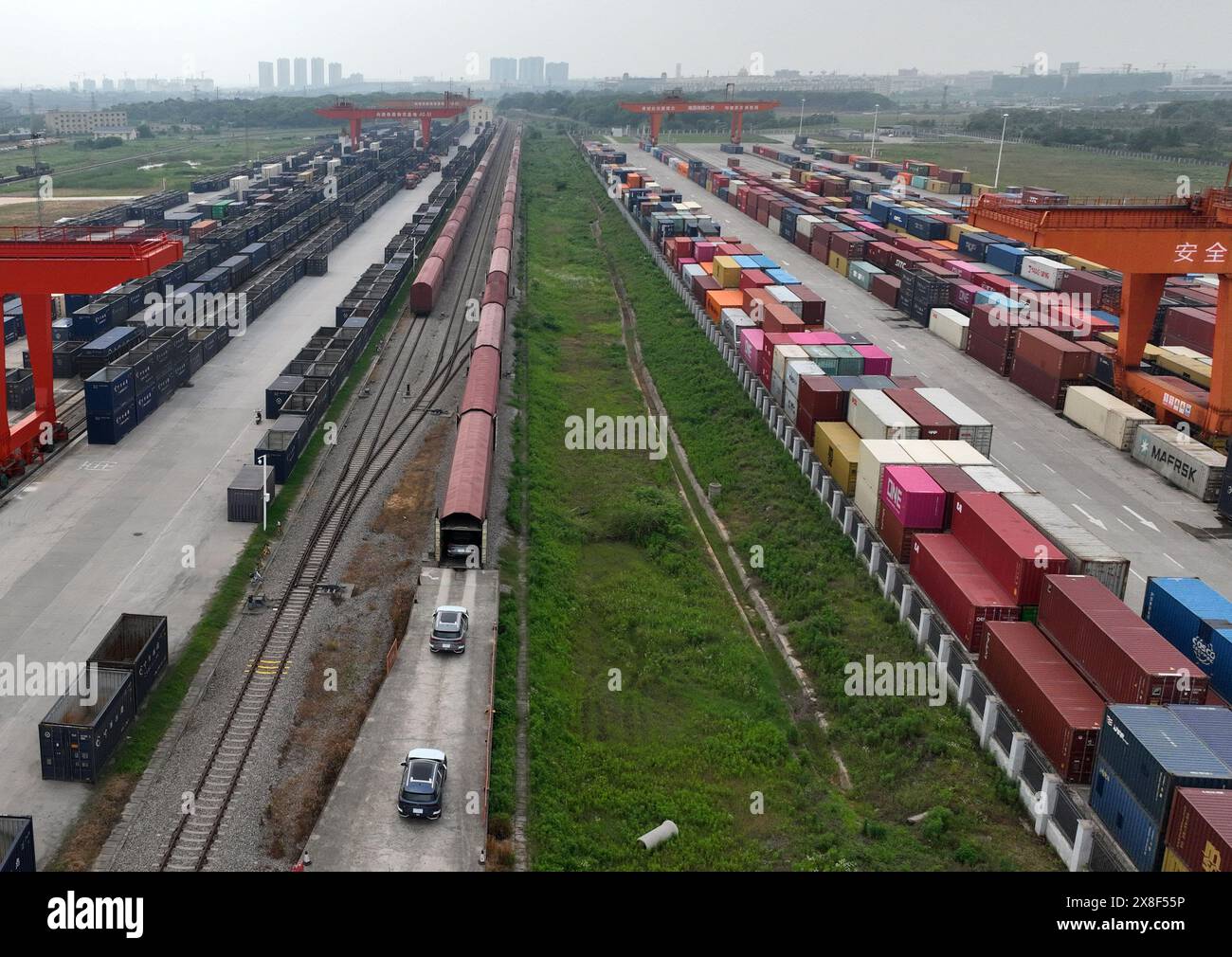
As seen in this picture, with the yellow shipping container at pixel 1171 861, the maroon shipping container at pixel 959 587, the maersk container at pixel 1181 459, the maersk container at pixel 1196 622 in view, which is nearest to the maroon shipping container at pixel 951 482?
the maroon shipping container at pixel 959 587

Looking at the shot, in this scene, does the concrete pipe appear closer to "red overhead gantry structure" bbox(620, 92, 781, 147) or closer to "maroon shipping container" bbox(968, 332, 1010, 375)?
"maroon shipping container" bbox(968, 332, 1010, 375)

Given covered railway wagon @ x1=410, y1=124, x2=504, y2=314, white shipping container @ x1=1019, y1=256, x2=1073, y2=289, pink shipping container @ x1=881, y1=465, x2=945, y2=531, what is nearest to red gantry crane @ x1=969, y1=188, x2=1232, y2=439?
pink shipping container @ x1=881, y1=465, x2=945, y2=531

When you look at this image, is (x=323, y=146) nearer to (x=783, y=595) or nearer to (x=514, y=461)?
(x=514, y=461)

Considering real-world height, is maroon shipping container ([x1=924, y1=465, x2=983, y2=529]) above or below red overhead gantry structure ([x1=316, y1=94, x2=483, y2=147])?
below

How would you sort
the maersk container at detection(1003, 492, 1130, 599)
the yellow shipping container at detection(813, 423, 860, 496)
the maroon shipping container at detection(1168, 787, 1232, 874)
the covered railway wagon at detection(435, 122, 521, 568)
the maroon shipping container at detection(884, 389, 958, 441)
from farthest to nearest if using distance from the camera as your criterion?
the maroon shipping container at detection(884, 389, 958, 441)
the yellow shipping container at detection(813, 423, 860, 496)
the covered railway wagon at detection(435, 122, 521, 568)
the maersk container at detection(1003, 492, 1130, 599)
the maroon shipping container at detection(1168, 787, 1232, 874)

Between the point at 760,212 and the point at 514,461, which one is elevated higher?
the point at 760,212

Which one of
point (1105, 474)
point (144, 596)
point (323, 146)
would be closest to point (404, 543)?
point (144, 596)
